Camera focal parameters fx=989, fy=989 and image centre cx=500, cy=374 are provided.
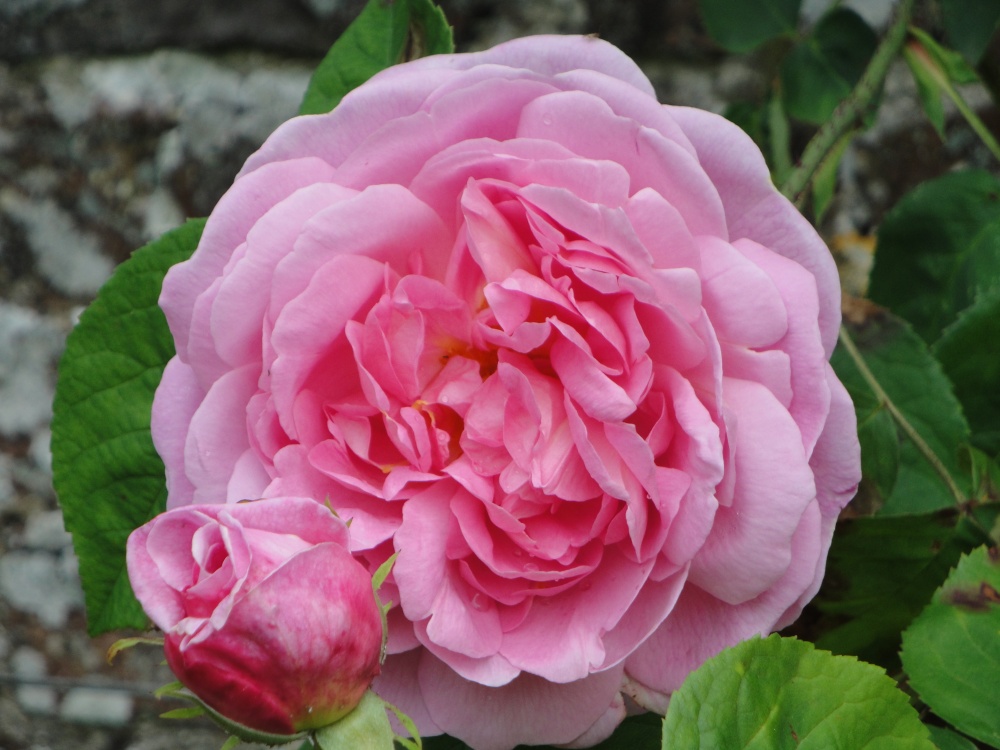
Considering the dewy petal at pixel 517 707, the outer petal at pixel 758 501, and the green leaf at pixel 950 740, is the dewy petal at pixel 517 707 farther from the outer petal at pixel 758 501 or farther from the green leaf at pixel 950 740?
the green leaf at pixel 950 740

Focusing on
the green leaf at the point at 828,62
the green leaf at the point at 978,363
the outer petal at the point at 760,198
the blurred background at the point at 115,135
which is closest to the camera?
the outer petal at the point at 760,198

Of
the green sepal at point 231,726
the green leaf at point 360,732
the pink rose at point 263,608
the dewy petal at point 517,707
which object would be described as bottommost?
the dewy petal at point 517,707

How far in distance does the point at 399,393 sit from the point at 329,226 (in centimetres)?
8

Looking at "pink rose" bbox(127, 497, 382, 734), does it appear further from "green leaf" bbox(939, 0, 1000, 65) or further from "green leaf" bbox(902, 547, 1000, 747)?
"green leaf" bbox(939, 0, 1000, 65)

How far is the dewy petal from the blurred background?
0.64m

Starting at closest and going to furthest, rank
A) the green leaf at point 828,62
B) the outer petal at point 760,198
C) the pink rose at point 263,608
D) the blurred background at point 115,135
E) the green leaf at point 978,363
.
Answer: the pink rose at point 263,608 < the outer petal at point 760,198 < the green leaf at point 978,363 < the green leaf at point 828,62 < the blurred background at point 115,135

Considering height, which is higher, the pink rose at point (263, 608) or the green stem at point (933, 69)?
the green stem at point (933, 69)

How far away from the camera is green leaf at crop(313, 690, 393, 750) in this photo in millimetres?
341

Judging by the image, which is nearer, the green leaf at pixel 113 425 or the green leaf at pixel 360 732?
the green leaf at pixel 360 732

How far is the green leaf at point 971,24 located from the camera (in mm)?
677

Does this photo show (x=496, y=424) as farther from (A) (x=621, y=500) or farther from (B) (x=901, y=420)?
(B) (x=901, y=420)

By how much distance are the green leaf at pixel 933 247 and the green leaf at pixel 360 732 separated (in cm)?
61

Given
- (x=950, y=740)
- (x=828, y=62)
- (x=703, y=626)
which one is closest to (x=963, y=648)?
(x=950, y=740)

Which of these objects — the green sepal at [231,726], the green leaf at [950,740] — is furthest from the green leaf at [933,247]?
the green sepal at [231,726]
